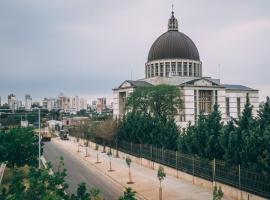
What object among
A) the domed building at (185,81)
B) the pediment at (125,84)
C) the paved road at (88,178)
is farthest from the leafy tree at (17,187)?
the pediment at (125,84)

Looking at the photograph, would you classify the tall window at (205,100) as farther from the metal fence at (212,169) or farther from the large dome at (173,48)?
the metal fence at (212,169)

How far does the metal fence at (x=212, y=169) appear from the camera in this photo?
2411 cm

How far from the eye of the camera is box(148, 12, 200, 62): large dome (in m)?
76.2

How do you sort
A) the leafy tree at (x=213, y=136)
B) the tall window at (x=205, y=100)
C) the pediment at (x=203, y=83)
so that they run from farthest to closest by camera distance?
the tall window at (x=205, y=100), the pediment at (x=203, y=83), the leafy tree at (x=213, y=136)

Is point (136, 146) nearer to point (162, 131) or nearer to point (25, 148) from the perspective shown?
point (162, 131)

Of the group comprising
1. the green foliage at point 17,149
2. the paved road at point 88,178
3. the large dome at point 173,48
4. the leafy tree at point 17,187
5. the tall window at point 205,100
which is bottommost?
the paved road at point 88,178

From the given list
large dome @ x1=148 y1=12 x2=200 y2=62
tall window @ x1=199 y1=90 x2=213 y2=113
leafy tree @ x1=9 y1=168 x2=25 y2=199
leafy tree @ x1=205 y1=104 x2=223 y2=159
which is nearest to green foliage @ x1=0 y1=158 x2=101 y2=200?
leafy tree @ x1=9 y1=168 x2=25 y2=199

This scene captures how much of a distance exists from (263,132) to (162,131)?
15.5 m

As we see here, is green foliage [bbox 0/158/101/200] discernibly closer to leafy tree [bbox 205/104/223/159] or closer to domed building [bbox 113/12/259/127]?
leafy tree [bbox 205/104/223/159]

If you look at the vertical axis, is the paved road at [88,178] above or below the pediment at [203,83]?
below

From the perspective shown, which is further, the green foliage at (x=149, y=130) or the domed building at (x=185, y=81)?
the domed building at (x=185, y=81)

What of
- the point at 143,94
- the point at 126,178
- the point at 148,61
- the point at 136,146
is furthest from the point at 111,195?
the point at 148,61

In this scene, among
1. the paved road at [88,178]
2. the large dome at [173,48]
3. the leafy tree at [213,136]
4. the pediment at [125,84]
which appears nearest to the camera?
the paved road at [88,178]

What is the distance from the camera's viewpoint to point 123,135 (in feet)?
167
